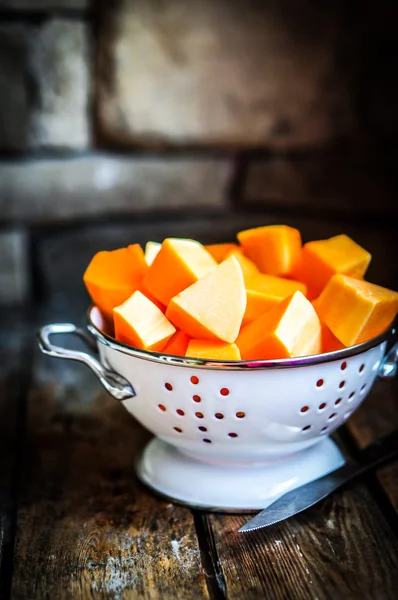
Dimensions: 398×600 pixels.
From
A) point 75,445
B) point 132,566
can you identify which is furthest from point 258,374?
point 75,445

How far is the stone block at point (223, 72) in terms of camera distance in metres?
1.33

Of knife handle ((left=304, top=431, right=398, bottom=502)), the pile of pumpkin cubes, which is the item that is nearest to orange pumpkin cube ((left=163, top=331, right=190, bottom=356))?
the pile of pumpkin cubes

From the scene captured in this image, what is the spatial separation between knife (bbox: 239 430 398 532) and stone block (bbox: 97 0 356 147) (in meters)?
0.82

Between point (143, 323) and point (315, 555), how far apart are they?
27cm

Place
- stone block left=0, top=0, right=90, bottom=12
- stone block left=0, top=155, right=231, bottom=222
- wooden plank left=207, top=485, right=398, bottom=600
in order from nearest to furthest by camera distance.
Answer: wooden plank left=207, top=485, right=398, bottom=600, stone block left=0, top=0, right=90, bottom=12, stone block left=0, top=155, right=231, bottom=222

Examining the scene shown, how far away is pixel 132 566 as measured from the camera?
0.63 metres

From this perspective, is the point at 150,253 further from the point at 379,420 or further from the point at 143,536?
the point at 379,420

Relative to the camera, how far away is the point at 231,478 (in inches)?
28.4

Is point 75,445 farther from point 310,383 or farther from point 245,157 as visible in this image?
point 245,157

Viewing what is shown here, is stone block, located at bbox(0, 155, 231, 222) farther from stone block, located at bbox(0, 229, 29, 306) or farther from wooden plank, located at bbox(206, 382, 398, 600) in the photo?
wooden plank, located at bbox(206, 382, 398, 600)

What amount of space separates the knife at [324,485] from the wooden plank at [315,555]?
2 cm

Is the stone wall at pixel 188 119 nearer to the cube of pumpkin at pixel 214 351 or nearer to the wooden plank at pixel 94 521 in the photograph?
the wooden plank at pixel 94 521

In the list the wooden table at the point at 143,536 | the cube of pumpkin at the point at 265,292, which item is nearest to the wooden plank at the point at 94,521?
the wooden table at the point at 143,536

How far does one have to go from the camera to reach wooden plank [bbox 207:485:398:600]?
1.96 ft
